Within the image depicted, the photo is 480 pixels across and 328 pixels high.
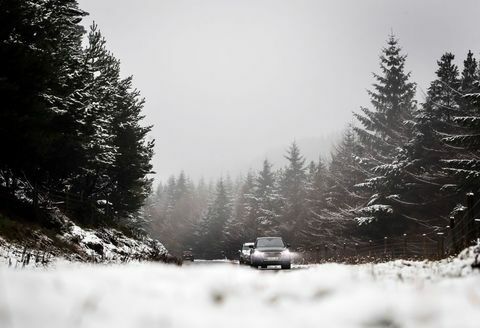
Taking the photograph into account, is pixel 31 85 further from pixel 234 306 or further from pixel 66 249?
pixel 234 306

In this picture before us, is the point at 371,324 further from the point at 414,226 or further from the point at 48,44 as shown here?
the point at 414,226

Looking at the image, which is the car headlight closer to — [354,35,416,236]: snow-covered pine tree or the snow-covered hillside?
the snow-covered hillside

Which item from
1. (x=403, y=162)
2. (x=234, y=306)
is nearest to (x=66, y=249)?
(x=234, y=306)

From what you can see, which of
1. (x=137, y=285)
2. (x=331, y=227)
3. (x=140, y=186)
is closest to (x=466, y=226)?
(x=137, y=285)

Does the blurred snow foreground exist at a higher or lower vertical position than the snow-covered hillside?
lower

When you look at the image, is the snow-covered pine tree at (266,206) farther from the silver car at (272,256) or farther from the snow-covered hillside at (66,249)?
the snow-covered hillside at (66,249)

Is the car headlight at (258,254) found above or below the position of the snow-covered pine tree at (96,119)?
below

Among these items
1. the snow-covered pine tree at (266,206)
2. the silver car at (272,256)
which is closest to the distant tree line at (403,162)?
the snow-covered pine tree at (266,206)

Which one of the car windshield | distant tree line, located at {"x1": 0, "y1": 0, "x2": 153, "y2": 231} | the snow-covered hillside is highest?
distant tree line, located at {"x1": 0, "y1": 0, "x2": 153, "y2": 231}

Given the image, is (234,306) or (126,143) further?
(126,143)

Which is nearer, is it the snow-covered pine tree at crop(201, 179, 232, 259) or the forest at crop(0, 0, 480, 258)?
the forest at crop(0, 0, 480, 258)

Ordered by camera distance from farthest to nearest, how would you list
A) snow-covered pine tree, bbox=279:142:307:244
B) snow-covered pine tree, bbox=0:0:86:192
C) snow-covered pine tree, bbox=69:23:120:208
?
snow-covered pine tree, bbox=279:142:307:244 → snow-covered pine tree, bbox=69:23:120:208 → snow-covered pine tree, bbox=0:0:86:192

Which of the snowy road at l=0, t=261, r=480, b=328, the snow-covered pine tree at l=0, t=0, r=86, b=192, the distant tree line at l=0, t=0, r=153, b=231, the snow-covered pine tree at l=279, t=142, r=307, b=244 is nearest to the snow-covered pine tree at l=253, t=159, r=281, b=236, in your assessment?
the snow-covered pine tree at l=279, t=142, r=307, b=244

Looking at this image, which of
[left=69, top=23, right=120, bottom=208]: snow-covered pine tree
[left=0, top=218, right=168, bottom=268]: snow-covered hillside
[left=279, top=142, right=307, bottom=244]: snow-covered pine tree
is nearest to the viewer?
[left=0, top=218, right=168, bottom=268]: snow-covered hillside
